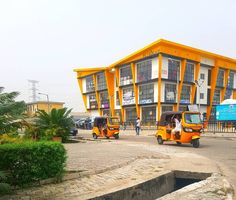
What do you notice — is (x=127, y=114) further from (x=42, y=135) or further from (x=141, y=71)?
(x=42, y=135)

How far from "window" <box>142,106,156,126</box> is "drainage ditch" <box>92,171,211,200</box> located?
35986 mm

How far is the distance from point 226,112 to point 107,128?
15261 millimetres

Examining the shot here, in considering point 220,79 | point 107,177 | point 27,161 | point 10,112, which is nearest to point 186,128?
point 107,177

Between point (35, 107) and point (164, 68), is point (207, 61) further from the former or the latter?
point (35, 107)

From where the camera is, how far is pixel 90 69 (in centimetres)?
5962

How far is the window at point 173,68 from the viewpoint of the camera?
43562mm

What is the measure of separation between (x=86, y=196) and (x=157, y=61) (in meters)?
38.8

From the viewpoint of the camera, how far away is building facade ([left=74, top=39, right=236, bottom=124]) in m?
43.1

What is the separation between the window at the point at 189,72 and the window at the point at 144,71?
716 centimetres

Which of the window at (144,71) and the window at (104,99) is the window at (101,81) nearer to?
the window at (104,99)

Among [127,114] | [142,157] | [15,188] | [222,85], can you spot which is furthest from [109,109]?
[15,188]

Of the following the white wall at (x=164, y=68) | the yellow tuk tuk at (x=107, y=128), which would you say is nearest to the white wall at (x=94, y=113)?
the white wall at (x=164, y=68)

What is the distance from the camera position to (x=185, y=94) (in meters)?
46.9

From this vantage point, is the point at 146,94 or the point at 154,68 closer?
the point at 154,68
